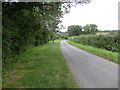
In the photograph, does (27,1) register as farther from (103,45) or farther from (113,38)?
(103,45)

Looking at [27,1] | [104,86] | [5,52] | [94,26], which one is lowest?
[104,86]

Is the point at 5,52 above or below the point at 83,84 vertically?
above

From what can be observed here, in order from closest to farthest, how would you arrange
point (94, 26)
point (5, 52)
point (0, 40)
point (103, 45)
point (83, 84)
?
point (83, 84)
point (0, 40)
point (5, 52)
point (103, 45)
point (94, 26)

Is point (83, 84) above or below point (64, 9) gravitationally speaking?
below

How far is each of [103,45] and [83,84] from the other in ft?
50.1

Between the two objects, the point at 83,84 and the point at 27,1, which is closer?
the point at 83,84

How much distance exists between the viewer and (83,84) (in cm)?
479

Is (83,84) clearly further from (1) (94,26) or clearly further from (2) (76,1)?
(1) (94,26)

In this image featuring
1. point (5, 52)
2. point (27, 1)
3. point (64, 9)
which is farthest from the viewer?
point (64, 9)

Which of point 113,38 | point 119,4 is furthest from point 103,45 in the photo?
point 119,4

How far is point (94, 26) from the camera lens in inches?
3140

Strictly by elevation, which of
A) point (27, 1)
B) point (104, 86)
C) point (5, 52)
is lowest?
point (104, 86)

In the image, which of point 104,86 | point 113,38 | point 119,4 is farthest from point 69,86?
point 113,38

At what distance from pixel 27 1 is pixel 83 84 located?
5.90 m
